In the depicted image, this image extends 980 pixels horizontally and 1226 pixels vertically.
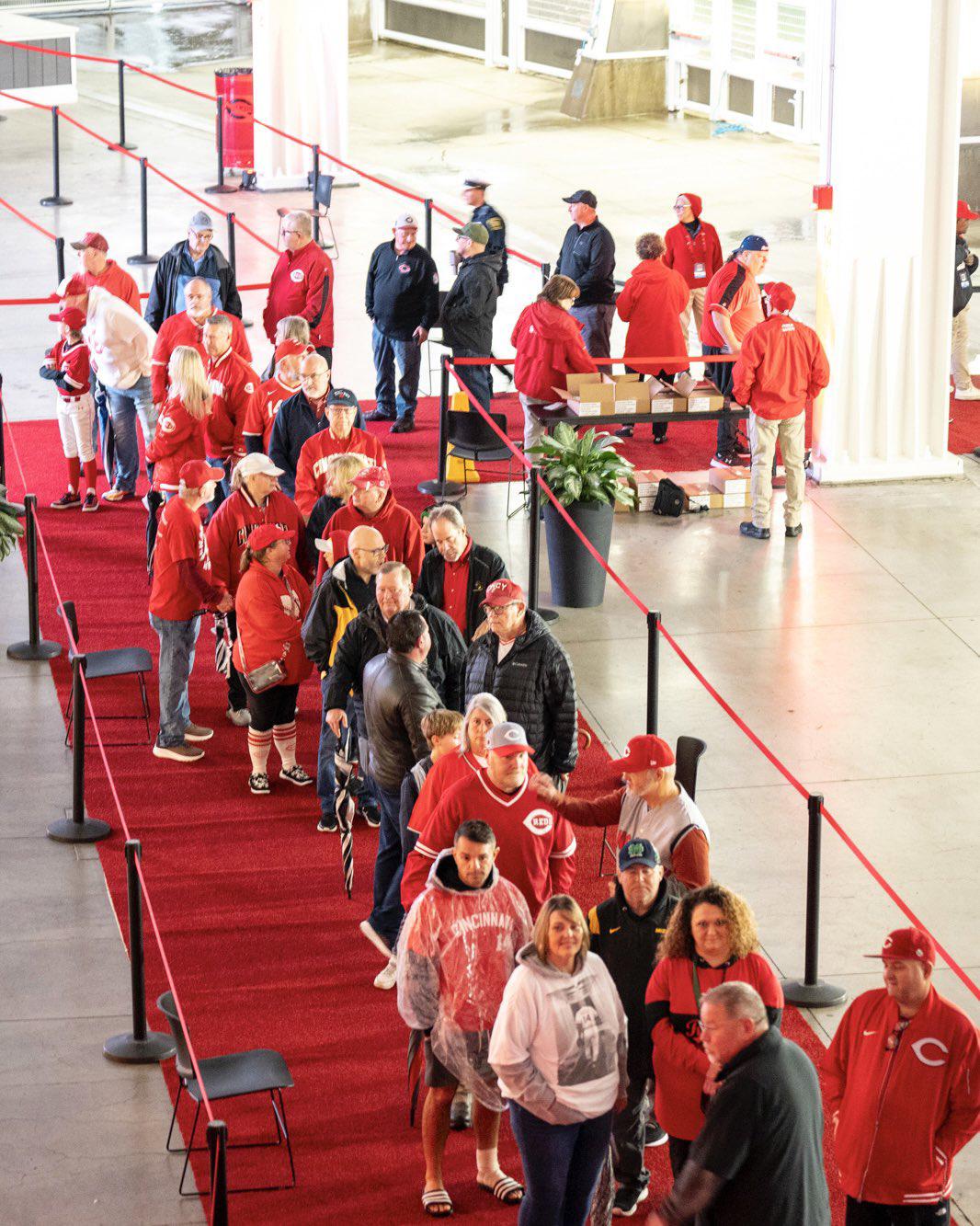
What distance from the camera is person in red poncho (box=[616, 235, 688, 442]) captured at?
1638cm

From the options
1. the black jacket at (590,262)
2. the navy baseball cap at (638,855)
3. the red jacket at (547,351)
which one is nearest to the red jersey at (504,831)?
the navy baseball cap at (638,855)

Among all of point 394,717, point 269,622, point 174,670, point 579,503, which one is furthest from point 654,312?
point 394,717

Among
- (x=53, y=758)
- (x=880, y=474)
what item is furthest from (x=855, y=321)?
(x=53, y=758)

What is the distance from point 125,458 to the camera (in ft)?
50.7

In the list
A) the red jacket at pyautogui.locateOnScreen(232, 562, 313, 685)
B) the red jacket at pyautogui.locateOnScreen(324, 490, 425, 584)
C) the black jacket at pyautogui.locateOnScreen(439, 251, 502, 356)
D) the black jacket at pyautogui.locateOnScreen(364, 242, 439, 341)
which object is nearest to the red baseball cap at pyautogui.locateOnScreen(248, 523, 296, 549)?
the red jacket at pyautogui.locateOnScreen(232, 562, 313, 685)

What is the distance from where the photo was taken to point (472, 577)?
1044cm

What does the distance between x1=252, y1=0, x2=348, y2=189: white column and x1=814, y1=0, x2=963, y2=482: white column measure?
36.1 feet

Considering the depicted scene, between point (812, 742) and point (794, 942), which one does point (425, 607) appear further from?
point (812, 742)

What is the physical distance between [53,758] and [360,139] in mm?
20408

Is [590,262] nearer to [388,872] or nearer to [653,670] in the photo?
[653,670]

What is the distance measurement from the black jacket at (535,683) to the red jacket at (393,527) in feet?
5.66

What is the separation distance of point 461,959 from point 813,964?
2.46 m

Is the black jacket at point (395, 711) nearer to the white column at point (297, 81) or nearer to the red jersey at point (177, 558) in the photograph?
the red jersey at point (177, 558)

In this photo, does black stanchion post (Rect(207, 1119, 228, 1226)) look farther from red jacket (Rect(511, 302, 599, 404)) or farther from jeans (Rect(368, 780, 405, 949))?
red jacket (Rect(511, 302, 599, 404))
